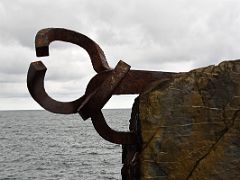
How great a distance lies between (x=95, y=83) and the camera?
4215 mm

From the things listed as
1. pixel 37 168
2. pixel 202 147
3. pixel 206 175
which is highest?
pixel 202 147

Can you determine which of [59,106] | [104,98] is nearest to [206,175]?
[104,98]

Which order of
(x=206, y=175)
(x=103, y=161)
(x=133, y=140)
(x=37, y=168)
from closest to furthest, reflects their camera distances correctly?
(x=206, y=175) → (x=133, y=140) → (x=37, y=168) → (x=103, y=161)

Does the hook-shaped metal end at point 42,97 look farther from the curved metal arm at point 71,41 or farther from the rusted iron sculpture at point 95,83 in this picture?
the curved metal arm at point 71,41

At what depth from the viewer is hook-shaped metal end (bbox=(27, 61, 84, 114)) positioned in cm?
404

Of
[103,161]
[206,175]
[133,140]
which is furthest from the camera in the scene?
[103,161]

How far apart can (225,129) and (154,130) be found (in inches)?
27.0

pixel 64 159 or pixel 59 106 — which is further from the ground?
pixel 59 106

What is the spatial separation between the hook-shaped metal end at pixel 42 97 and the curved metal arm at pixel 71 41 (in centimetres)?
17

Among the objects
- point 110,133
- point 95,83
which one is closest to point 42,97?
point 95,83

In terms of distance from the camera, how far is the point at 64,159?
3628 cm

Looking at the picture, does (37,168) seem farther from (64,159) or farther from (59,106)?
(59,106)

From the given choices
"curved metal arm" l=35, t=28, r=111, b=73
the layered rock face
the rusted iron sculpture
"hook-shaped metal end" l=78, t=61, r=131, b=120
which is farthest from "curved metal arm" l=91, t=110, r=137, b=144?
"curved metal arm" l=35, t=28, r=111, b=73

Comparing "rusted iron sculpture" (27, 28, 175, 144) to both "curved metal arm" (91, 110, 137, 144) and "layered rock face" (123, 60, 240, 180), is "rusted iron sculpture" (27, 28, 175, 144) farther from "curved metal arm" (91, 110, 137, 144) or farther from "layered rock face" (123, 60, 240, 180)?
"layered rock face" (123, 60, 240, 180)
